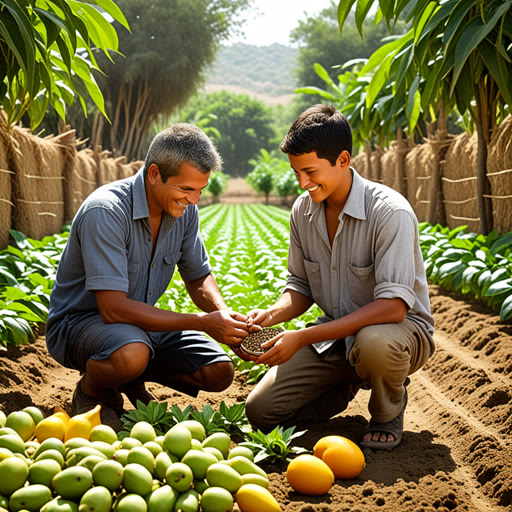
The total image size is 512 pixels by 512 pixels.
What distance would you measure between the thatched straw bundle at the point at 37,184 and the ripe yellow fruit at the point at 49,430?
13.0ft

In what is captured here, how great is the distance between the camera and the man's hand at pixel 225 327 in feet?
8.24

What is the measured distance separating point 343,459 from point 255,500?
0.54 metres

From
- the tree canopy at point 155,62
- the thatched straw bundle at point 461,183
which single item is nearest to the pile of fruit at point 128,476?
the thatched straw bundle at point 461,183

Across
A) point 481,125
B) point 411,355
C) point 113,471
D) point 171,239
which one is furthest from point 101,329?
point 481,125

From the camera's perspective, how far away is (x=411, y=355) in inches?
98.3

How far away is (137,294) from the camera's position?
9.02 feet

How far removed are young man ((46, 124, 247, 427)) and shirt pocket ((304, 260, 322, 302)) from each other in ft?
1.27

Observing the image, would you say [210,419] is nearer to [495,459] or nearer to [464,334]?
[495,459]

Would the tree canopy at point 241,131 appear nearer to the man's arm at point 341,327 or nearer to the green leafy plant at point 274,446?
the man's arm at point 341,327

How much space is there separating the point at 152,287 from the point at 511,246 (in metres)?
3.22

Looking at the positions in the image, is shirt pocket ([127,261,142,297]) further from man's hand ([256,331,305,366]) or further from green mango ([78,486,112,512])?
green mango ([78,486,112,512])

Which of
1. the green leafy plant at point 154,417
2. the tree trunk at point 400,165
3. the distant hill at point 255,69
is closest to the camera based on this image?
the green leafy plant at point 154,417

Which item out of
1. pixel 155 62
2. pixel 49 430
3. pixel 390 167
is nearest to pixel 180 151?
pixel 49 430

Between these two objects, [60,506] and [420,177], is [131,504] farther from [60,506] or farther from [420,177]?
[420,177]
